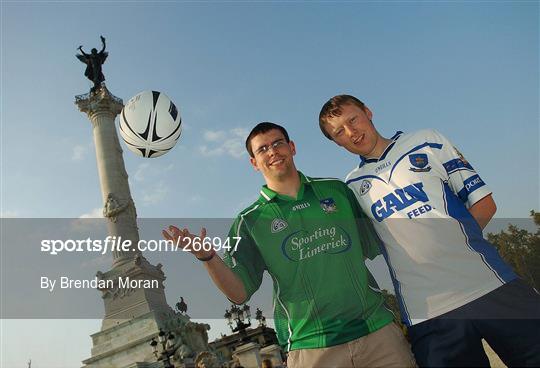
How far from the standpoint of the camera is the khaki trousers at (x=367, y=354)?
3.78 metres

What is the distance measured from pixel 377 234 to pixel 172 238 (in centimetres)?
181

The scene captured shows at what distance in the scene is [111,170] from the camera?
32156 mm

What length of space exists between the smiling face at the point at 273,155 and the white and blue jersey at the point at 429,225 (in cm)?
73

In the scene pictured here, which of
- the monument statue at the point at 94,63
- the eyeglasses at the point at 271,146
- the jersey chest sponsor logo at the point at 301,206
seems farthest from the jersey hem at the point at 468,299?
the monument statue at the point at 94,63

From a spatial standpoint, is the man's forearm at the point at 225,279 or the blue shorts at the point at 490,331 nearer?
the blue shorts at the point at 490,331

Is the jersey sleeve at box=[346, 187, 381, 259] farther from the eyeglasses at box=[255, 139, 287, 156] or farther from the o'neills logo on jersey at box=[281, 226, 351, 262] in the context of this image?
the eyeglasses at box=[255, 139, 287, 156]

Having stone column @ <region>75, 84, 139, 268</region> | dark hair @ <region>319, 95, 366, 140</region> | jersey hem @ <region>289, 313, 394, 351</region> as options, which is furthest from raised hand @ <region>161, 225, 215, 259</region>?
stone column @ <region>75, 84, 139, 268</region>

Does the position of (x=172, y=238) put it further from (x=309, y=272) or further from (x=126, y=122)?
(x=126, y=122)

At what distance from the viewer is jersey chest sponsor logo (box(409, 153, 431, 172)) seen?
4016 millimetres

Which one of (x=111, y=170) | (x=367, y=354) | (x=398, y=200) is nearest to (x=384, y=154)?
(x=398, y=200)

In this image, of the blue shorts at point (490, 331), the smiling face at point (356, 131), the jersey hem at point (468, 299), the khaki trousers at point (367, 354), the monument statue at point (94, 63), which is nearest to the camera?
the blue shorts at point (490, 331)

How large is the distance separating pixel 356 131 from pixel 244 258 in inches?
62.5

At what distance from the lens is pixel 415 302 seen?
12.2 ft

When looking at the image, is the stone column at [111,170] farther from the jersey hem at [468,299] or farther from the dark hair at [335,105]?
the jersey hem at [468,299]
